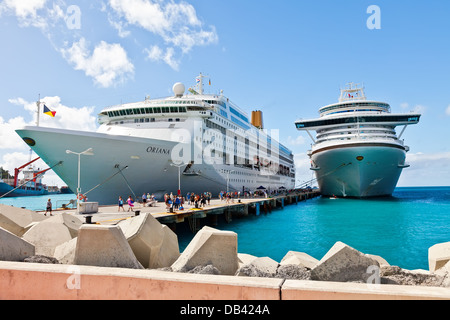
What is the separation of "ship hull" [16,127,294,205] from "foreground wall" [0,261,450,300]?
58.9ft

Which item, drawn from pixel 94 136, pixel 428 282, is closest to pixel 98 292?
pixel 428 282

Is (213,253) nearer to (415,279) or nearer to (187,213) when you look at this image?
(415,279)

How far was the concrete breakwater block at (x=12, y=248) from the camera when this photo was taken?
15.6ft

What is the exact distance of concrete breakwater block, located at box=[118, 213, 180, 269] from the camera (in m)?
6.16

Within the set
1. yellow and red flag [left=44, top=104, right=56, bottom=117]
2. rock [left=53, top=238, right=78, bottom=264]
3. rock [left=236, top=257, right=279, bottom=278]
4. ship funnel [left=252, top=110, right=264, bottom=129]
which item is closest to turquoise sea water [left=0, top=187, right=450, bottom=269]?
rock [left=236, top=257, right=279, bottom=278]

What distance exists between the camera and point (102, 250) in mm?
4539

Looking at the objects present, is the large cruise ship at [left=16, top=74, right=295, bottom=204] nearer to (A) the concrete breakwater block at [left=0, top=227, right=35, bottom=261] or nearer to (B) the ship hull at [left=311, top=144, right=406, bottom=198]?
(B) the ship hull at [left=311, top=144, right=406, bottom=198]

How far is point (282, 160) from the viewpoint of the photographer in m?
A: 71.5

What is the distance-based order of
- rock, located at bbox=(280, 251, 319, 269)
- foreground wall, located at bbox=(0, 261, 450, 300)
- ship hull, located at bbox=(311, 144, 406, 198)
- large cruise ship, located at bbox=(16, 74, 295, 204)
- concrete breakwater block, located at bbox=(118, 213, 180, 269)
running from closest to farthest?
foreground wall, located at bbox=(0, 261, 450, 300) < concrete breakwater block, located at bbox=(118, 213, 180, 269) < rock, located at bbox=(280, 251, 319, 269) < large cruise ship, located at bbox=(16, 74, 295, 204) < ship hull, located at bbox=(311, 144, 406, 198)

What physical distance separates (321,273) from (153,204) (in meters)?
19.7

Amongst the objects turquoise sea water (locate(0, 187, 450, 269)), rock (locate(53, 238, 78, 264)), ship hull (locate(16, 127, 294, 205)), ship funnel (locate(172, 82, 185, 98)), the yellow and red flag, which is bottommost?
turquoise sea water (locate(0, 187, 450, 269))

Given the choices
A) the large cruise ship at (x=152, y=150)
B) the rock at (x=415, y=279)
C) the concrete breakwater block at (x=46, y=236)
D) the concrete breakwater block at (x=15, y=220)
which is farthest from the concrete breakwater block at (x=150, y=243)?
the large cruise ship at (x=152, y=150)

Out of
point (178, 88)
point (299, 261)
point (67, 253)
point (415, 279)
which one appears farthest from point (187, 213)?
point (178, 88)
